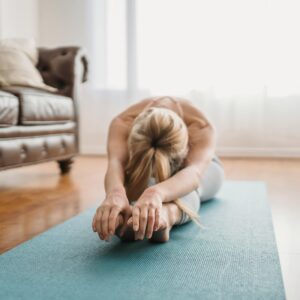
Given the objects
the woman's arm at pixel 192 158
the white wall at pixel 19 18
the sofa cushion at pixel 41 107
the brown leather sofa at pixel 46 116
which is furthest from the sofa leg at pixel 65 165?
the white wall at pixel 19 18

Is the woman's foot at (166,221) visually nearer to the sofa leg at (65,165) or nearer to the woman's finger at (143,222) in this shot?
the woman's finger at (143,222)

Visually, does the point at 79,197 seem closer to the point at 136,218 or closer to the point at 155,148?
the point at 155,148

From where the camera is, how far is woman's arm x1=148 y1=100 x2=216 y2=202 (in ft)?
3.92

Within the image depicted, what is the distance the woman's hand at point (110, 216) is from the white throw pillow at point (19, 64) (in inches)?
61.3

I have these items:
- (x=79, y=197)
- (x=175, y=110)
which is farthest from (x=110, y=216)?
(x=79, y=197)

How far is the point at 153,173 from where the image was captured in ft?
A: 4.23

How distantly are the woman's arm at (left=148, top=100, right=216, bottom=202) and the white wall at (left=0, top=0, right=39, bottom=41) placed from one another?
8.35 feet

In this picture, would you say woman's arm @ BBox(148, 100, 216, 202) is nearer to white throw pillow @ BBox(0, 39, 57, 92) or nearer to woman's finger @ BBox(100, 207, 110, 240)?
woman's finger @ BBox(100, 207, 110, 240)

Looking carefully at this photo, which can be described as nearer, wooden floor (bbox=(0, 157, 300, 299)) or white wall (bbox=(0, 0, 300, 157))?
wooden floor (bbox=(0, 157, 300, 299))

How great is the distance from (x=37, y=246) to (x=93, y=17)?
3072mm

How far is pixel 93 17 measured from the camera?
12.9ft

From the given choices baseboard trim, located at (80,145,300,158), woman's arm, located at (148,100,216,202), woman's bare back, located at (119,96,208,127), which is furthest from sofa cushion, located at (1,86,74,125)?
baseboard trim, located at (80,145,300,158)

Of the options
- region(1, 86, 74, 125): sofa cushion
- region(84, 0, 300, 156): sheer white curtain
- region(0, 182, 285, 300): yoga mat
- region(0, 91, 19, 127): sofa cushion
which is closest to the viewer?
region(0, 182, 285, 300): yoga mat

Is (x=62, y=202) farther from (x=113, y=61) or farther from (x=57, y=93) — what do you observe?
(x=113, y=61)
